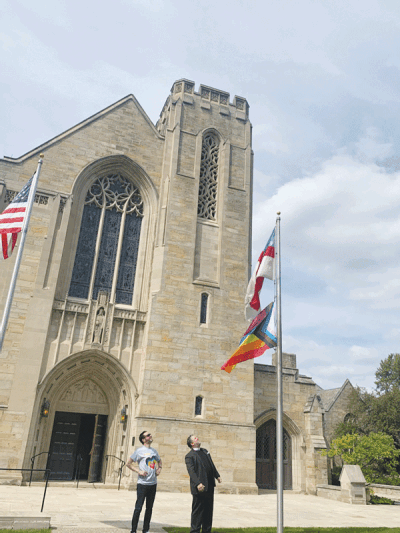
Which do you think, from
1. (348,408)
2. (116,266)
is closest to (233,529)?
(116,266)

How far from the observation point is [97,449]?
1827 cm

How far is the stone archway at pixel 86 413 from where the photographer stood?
1772 centimetres

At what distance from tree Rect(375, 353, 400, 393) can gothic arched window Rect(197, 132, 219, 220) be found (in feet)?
89.9

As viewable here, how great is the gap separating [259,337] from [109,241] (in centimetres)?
1275

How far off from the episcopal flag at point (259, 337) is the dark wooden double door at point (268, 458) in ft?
38.5

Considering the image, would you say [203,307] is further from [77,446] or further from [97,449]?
[77,446]

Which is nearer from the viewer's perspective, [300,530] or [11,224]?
[300,530]

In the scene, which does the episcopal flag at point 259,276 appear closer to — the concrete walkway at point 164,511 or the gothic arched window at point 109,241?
the concrete walkway at point 164,511

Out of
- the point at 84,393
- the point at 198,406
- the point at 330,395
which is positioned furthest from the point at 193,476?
the point at 330,395

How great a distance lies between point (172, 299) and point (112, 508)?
9.64 meters

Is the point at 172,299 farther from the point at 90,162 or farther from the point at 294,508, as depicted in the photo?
the point at 294,508

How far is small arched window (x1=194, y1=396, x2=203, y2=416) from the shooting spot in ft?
60.4

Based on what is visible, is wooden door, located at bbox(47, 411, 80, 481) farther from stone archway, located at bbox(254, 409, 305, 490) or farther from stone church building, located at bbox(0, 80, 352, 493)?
stone archway, located at bbox(254, 409, 305, 490)

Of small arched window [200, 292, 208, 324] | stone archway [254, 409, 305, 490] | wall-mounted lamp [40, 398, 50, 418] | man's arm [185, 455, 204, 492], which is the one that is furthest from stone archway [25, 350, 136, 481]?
man's arm [185, 455, 204, 492]
